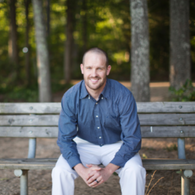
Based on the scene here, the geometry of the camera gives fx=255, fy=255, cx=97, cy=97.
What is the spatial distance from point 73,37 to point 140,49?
54.7 feet

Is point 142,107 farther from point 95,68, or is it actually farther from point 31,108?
point 31,108

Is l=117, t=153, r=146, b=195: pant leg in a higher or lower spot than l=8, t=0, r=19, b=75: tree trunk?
lower

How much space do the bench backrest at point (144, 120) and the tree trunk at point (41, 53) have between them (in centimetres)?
478

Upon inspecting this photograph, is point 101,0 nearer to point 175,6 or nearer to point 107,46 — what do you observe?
point 175,6

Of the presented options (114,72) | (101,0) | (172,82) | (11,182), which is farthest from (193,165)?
(114,72)

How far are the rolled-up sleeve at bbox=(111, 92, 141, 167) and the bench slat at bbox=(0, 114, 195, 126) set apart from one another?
27.7 inches

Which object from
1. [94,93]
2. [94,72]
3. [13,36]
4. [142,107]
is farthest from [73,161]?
[13,36]

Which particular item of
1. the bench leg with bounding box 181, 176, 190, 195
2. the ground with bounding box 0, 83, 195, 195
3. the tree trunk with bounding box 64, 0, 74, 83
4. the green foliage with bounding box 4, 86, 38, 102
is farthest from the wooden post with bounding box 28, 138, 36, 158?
the tree trunk with bounding box 64, 0, 74, 83

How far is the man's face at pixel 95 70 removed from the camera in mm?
2658

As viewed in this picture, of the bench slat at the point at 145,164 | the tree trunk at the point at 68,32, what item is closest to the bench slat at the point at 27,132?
the bench slat at the point at 145,164

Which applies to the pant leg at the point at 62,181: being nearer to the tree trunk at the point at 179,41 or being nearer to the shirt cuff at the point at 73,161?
the shirt cuff at the point at 73,161

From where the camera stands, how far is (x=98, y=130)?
279 centimetres

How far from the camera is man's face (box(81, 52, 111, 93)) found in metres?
2.66

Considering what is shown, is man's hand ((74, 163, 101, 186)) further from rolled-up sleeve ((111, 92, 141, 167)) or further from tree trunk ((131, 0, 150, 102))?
tree trunk ((131, 0, 150, 102))
